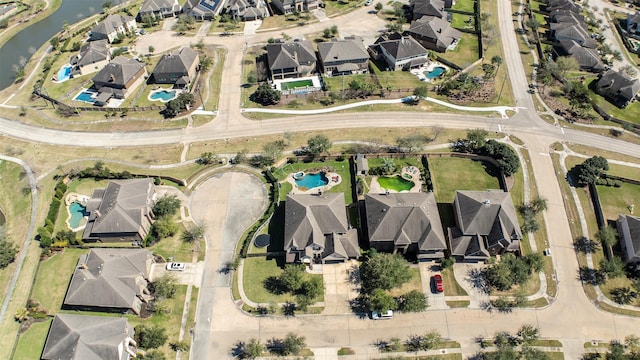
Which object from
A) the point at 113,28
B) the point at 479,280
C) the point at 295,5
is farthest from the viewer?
the point at 295,5

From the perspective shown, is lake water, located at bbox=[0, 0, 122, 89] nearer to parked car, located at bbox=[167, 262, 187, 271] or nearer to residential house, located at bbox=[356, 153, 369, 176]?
parked car, located at bbox=[167, 262, 187, 271]

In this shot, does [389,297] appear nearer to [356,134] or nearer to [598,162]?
[356,134]

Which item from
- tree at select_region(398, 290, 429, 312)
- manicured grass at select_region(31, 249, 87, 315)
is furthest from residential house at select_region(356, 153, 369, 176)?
manicured grass at select_region(31, 249, 87, 315)

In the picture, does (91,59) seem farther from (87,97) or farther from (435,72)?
(435,72)

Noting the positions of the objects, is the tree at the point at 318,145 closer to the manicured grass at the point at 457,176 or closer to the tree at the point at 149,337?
the manicured grass at the point at 457,176

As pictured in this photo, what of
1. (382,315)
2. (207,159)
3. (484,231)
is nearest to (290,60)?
(207,159)

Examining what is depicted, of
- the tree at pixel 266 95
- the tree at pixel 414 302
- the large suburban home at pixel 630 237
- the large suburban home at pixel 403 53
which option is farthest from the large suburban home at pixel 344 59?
the large suburban home at pixel 630 237
